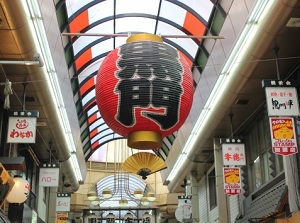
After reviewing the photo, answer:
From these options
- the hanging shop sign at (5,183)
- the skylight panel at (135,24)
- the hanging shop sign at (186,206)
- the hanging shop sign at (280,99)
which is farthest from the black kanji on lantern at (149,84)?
the hanging shop sign at (186,206)

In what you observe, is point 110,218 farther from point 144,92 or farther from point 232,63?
point 144,92

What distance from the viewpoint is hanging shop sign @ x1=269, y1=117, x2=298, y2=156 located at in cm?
812

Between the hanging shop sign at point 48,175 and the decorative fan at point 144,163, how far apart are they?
11.9ft

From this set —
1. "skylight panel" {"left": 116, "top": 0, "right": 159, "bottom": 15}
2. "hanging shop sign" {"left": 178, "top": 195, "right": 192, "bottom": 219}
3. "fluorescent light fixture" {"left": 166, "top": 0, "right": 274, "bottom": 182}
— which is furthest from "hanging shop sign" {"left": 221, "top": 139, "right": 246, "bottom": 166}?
"hanging shop sign" {"left": 178, "top": 195, "right": 192, "bottom": 219}

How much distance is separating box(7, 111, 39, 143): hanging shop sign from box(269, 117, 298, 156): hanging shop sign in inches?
189

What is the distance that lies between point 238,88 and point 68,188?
15.2m

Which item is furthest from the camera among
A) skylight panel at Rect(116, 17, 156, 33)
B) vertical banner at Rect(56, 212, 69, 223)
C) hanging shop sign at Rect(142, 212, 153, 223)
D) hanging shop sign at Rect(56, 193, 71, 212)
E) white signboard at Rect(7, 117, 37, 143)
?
hanging shop sign at Rect(142, 212, 153, 223)

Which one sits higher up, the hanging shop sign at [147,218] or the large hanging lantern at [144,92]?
the hanging shop sign at [147,218]

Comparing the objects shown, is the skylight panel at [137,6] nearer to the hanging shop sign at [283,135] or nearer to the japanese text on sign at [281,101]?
the japanese text on sign at [281,101]

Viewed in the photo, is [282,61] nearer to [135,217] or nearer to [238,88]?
[238,88]

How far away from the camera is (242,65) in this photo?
9.30 meters

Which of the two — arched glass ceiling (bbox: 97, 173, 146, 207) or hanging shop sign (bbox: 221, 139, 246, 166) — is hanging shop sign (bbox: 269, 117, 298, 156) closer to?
hanging shop sign (bbox: 221, 139, 246, 166)

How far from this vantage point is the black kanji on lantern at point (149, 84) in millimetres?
5125

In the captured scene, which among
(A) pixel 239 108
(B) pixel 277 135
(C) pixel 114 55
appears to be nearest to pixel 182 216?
(A) pixel 239 108
